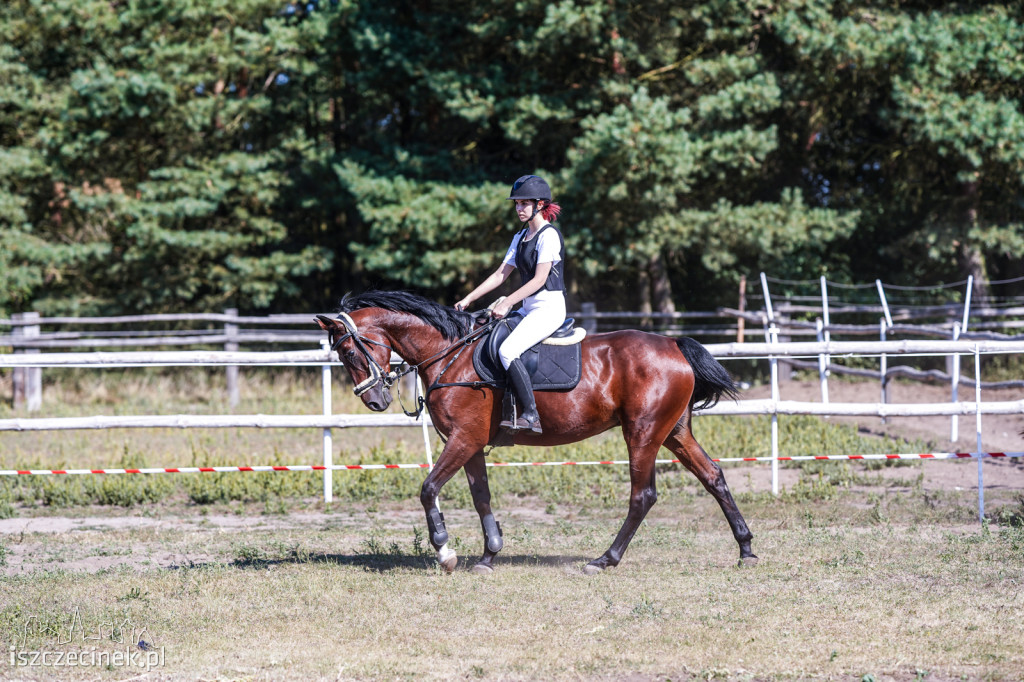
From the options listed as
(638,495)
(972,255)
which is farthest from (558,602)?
(972,255)

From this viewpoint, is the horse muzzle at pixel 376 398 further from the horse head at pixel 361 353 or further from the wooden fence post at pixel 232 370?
the wooden fence post at pixel 232 370

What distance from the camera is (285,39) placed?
2067cm

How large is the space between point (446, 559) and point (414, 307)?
182 centimetres

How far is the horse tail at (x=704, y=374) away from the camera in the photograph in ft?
24.8

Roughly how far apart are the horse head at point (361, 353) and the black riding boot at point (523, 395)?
0.86m

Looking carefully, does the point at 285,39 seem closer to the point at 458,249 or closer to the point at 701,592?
the point at 458,249

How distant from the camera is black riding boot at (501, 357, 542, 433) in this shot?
7.04 metres

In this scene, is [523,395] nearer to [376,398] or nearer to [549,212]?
[376,398]

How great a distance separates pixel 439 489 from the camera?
706 centimetres

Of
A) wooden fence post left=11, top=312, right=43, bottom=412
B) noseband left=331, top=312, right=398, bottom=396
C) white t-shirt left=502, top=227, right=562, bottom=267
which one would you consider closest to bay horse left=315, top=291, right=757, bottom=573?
noseband left=331, top=312, right=398, bottom=396

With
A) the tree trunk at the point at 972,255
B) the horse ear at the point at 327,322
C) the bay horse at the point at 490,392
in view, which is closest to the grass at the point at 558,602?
the bay horse at the point at 490,392

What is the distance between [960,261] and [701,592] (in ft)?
59.4

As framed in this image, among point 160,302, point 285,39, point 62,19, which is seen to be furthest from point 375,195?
point 62,19
